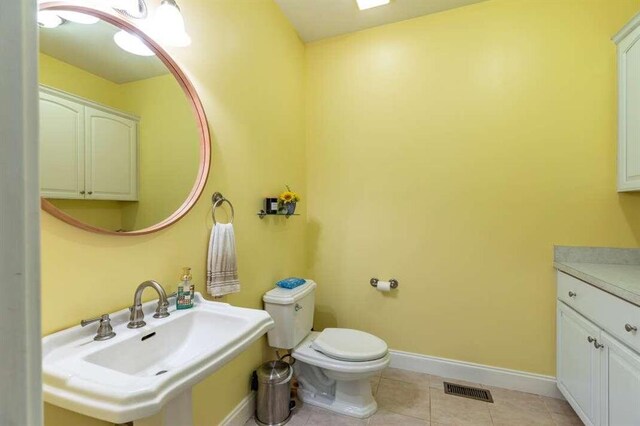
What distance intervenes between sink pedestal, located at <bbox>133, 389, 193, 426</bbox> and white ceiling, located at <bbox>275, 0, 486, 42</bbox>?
2393mm

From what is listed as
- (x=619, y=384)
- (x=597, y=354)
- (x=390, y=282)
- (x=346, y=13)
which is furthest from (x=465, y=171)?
(x=346, y=13)

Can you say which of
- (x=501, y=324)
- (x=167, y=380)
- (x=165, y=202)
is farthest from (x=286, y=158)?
(x=501, y=324)

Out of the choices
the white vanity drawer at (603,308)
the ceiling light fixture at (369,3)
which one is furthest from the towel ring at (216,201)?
the white vanity drawer at (603,308)

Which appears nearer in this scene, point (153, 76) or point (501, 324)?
point (153, 76)

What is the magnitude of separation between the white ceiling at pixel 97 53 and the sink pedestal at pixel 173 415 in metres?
1.14

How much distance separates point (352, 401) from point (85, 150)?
73.1 inches

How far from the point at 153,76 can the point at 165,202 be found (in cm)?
52

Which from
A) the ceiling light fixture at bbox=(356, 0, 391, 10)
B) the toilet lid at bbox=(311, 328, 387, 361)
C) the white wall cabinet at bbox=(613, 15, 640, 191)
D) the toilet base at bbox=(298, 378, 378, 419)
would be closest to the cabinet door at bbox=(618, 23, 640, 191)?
the white wall cabinet at bbox=(613, 15, 640, 191)

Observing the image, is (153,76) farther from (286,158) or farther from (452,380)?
(452,380)

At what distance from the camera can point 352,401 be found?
69.0 inches

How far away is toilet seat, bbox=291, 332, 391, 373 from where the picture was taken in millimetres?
1615

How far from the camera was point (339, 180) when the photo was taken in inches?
96.0

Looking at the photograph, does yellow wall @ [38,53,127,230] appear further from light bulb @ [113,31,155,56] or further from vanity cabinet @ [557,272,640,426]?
vanity cabinet @ [557,272,640,426]

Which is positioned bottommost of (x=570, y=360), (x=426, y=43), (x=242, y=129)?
(x=570, y=360)
